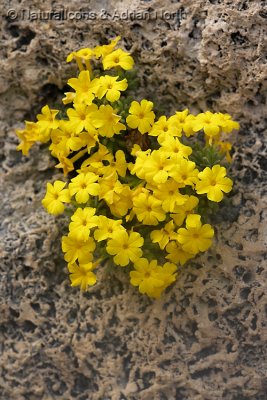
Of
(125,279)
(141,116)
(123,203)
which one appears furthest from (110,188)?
(125,279)

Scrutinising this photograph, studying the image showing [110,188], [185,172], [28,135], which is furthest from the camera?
[28,135]

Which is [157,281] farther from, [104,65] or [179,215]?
[104,65]

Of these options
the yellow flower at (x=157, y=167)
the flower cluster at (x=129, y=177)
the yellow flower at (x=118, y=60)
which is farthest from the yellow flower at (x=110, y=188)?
the yellow flower at (x=118, y=60)

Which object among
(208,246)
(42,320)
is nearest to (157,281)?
(208,246)

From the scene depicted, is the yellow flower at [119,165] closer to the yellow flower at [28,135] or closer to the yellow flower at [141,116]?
the yellow flower at [141,116]

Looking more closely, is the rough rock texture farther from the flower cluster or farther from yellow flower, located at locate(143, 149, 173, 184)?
yellow flower, located at locate(143, 149, 173, 184)

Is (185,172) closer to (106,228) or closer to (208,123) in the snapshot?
(208,123)
